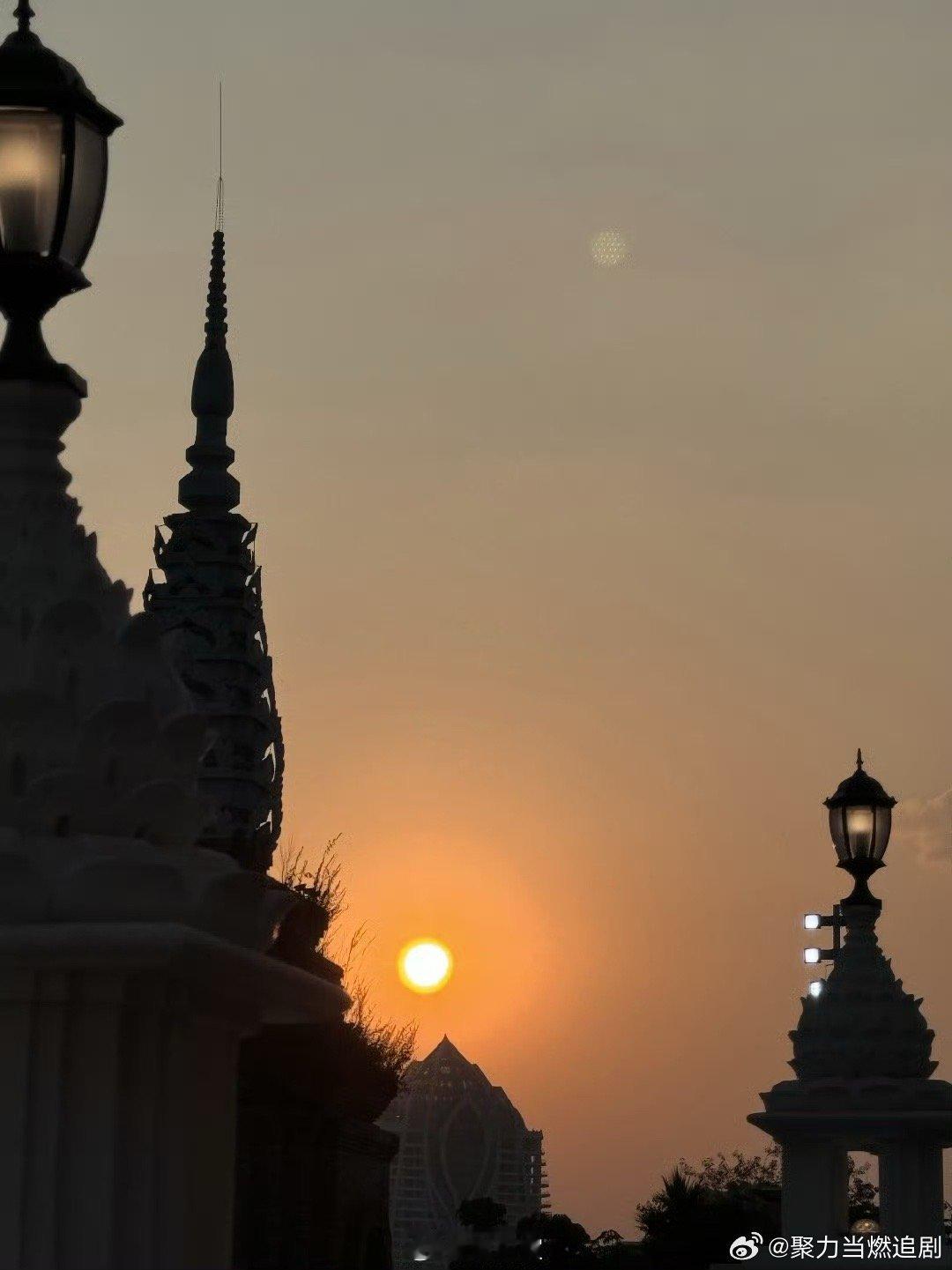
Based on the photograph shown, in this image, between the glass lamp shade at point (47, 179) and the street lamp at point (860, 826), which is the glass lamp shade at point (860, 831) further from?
the glass lamp shade at point (47, 179)

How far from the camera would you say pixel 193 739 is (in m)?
6.30

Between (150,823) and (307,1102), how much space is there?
30562mm

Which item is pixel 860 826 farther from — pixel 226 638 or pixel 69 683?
pixel 226 638

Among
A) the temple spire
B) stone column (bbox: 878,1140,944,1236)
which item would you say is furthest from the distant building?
stone column (bbox: 878,1140,944,1236)

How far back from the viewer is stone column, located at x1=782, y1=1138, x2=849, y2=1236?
64.9 feet

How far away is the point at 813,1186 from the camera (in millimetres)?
19797

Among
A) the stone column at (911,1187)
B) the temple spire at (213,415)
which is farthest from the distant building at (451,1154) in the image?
the stone column at (911,1187)

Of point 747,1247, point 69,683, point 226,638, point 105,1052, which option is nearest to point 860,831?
point 747,1247

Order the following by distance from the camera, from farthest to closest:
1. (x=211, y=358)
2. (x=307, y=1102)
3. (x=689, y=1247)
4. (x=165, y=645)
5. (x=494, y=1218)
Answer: (x=494, y=1218) < (x=211, y=358) < (x=689, y=1247) < (x=307, y=1102) < (x=165, y=645)

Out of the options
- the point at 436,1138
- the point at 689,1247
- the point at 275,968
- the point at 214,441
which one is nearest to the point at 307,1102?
the point at 689,1247

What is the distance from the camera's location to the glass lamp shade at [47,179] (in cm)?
617

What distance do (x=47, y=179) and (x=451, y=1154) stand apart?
220ft

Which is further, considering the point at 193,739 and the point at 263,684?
the point at 263,684

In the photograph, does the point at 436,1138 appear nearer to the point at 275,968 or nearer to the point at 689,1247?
the point at 689,1247
